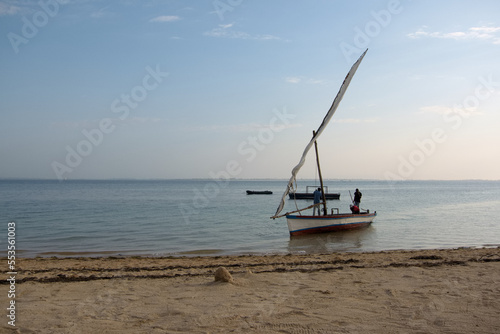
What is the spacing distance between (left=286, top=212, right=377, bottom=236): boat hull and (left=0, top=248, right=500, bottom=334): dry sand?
28.5 ft

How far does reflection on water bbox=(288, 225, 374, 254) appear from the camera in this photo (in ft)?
50.9

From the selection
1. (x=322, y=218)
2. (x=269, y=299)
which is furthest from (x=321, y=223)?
(x=269, y=299)

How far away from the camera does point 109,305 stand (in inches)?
249

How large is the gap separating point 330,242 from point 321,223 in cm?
191

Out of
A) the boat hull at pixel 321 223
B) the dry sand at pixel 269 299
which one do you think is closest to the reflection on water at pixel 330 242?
the boat hull at pixel 321 223

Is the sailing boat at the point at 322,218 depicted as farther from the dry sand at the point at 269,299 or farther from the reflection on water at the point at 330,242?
the dry sand at the point at 269,299

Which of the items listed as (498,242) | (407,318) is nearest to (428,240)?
(498,242)

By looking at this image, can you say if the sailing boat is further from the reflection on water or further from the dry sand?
the dry sand

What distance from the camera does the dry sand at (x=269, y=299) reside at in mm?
5211

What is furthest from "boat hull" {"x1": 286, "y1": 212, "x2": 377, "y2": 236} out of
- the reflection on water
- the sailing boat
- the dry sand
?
the dry sand

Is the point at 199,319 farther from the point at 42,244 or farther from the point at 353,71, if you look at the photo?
the point at 42,244

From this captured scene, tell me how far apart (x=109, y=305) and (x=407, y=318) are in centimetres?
457

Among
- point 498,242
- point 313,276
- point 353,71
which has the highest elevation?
point 353,71

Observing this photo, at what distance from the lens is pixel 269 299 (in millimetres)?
6535
